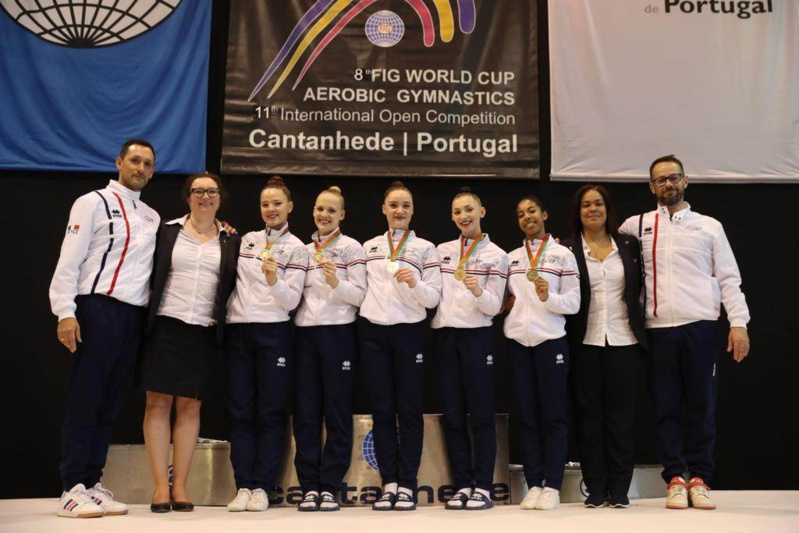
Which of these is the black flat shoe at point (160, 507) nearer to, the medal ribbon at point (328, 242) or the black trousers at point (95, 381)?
the black trousers at point (95, 381)

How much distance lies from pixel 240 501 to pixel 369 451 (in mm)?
760

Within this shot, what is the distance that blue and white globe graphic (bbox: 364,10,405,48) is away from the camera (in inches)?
221

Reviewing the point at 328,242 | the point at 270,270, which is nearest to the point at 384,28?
the point at 328,242

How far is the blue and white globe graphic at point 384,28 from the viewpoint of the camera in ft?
18.4

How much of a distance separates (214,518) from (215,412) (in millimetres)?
1860

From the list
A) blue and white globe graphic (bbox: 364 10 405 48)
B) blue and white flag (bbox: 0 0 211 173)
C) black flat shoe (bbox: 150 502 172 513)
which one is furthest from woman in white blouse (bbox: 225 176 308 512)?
blue and white globe graphic (bbox: 364 10 405 48)

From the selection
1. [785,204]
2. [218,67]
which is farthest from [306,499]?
[785,204]

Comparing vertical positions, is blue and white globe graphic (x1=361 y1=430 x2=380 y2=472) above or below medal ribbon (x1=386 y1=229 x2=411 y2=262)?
below

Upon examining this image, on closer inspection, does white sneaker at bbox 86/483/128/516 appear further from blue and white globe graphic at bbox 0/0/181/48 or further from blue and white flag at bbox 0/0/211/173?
blue and white globe graphic at bbox 0/0/181/48

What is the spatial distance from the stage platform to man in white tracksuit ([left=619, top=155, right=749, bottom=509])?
29 cm

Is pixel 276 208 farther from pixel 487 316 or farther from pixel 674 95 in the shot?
pixel 674 95

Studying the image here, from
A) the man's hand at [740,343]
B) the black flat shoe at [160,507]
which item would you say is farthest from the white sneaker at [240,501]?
the man's hand at [740,343]

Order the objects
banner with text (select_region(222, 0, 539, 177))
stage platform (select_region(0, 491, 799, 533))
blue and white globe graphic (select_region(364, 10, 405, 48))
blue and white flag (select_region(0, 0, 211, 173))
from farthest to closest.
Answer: blue and white globe graphic (select_region(364, 10, 405, 48)) → banner with text (select_region(222, 0, 539, 177)) → blue and white flag (select_region(0, 0, 211, 173)) → stage platform (select_region(0, 491, 799, 533))

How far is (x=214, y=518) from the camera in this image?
3.55 metres
